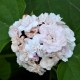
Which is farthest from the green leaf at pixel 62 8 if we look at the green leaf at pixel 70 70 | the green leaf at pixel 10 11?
the green leaf at pixel 70 70

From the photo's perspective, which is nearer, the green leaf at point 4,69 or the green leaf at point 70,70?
the green leaf at point 70,70

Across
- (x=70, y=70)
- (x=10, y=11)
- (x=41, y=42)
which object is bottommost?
(x=70, y=70)

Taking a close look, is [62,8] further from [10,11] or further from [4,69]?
[4,69]

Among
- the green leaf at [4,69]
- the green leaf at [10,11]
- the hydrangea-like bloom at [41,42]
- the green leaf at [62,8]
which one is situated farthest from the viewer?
the green leaf at [4,69]

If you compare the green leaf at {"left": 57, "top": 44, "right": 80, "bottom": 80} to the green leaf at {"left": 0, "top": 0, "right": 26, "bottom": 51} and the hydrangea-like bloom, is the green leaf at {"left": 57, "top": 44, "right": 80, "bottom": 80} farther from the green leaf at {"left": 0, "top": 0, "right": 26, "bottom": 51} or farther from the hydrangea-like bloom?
the green leaf at {"left": 0, "top": 0, "right": 26, "bottom": 51}

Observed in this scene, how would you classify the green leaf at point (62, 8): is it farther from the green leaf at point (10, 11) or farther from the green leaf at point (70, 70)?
the green leaf at point (70, 70)

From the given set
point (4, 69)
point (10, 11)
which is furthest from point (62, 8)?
point (4, 69)

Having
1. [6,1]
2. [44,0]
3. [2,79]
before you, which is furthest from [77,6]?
[2,79]
